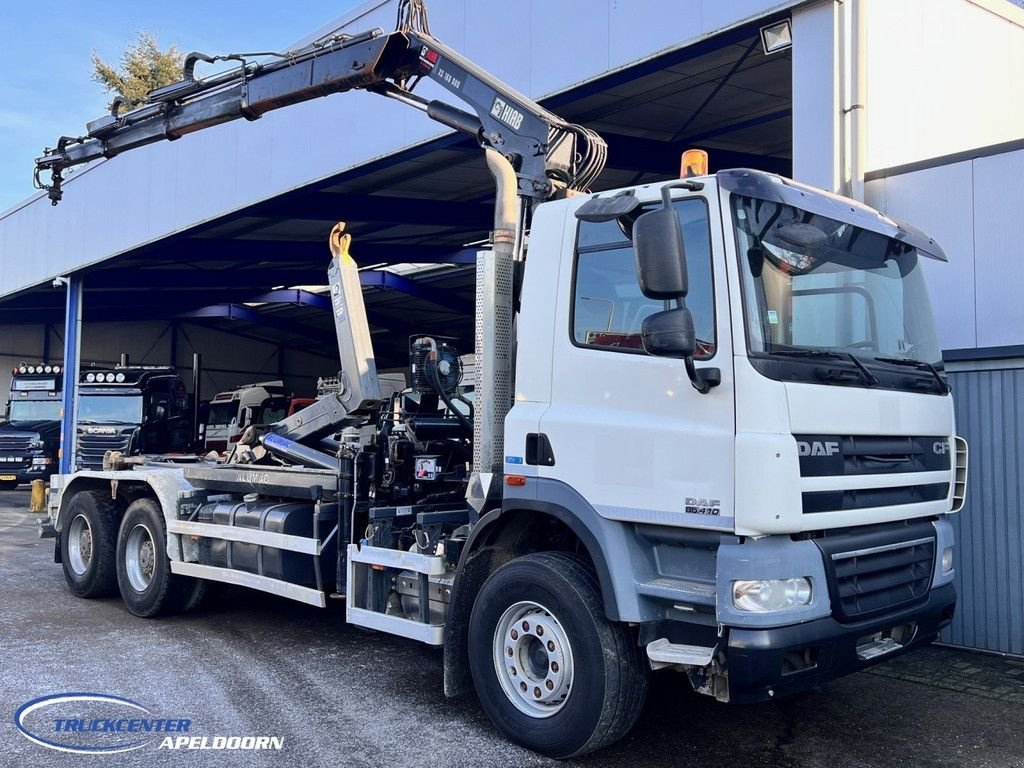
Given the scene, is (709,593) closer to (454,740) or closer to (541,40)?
(454,740)

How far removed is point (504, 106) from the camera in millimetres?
6602

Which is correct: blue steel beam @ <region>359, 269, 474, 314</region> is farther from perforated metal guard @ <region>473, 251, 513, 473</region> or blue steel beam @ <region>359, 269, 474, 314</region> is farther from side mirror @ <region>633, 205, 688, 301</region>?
side mirror @ <region>633, 205, 688, 301</region>

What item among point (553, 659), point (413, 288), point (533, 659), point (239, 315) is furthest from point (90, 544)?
point (239, 315)

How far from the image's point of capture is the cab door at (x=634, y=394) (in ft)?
13.7

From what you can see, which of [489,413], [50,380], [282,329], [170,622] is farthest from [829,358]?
[282,329]

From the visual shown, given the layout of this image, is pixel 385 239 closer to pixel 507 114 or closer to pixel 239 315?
pixel 239 315

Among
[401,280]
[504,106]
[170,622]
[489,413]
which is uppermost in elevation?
[401,280]

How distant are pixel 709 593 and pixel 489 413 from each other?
181 cm

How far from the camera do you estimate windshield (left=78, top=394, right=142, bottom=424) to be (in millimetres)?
21359

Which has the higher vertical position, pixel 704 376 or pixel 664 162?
pixel 664 162

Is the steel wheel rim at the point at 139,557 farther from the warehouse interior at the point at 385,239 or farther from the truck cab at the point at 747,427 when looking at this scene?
the truck cab at the point at 747,427

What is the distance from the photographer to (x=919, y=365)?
16.5 feet

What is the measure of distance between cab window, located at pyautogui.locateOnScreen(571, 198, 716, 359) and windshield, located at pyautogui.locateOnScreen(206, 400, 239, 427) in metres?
19.6

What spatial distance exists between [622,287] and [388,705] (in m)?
2.95
